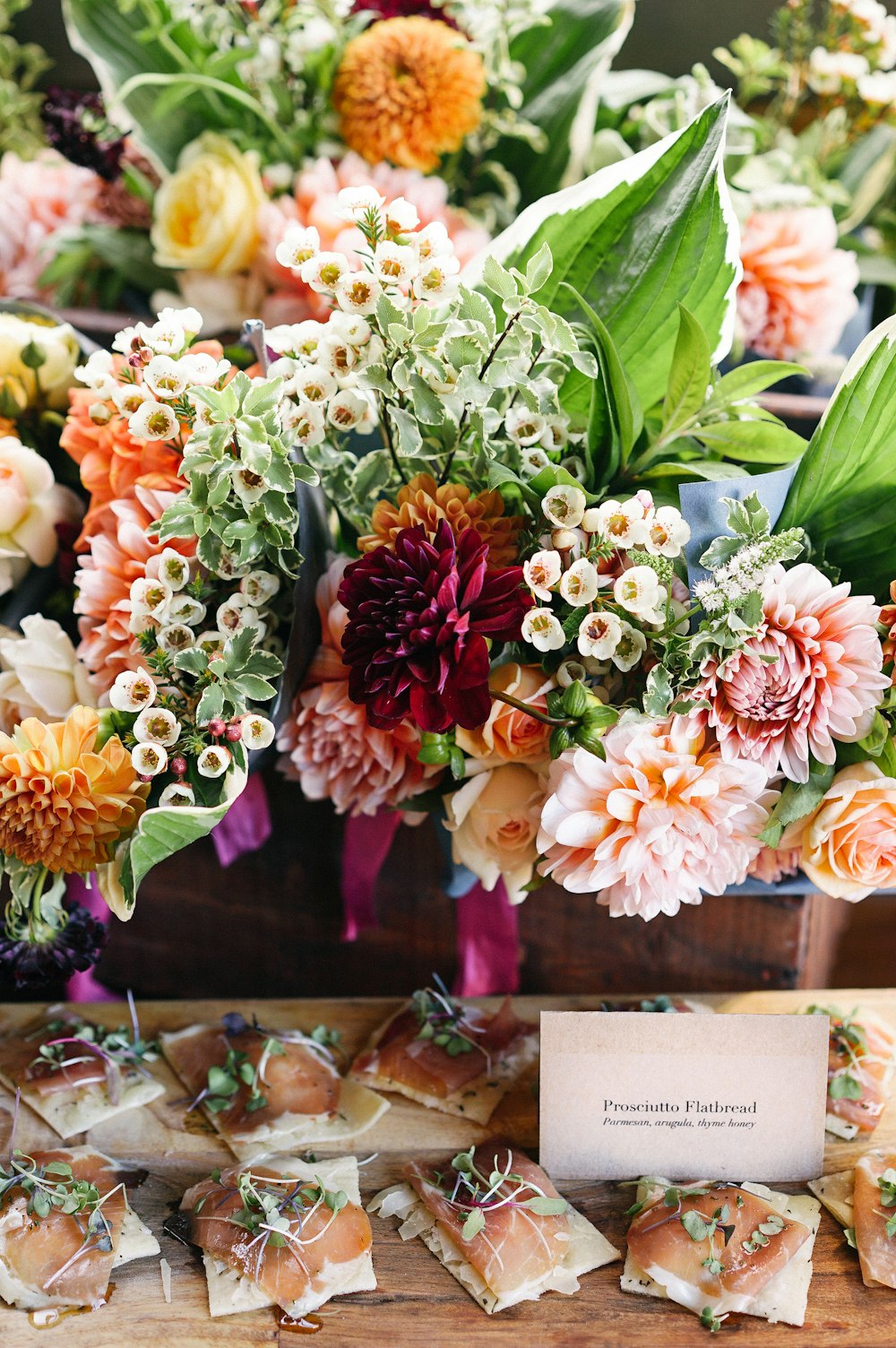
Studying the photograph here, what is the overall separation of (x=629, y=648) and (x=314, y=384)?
207 millimetres

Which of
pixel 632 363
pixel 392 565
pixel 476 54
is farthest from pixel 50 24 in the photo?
pixel 392 565

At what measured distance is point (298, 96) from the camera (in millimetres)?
910

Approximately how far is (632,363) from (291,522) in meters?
0.24

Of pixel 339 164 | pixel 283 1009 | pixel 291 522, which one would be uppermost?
pixel 339 164

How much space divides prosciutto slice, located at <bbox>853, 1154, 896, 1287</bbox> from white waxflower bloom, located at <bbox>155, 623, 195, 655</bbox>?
481mm

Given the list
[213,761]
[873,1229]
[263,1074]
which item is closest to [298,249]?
[213,761]

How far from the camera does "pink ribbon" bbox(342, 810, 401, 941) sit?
765mm

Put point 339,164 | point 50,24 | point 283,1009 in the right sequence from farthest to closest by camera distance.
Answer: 1. point 50,24
2. point 339,164
3. point 283,1009

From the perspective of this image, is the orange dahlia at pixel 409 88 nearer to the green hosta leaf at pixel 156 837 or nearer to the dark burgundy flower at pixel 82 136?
the dark burgundy flower at pixel 82 136

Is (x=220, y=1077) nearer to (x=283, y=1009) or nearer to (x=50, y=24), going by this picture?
(x=283, y=1009)

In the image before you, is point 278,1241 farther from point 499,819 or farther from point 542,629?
point 542,629

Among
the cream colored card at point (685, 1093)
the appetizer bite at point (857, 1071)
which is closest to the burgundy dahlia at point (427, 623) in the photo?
the cream colored card at point (685, 1093)

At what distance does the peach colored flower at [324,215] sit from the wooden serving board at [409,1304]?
0.60 meters

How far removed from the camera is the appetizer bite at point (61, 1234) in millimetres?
563
